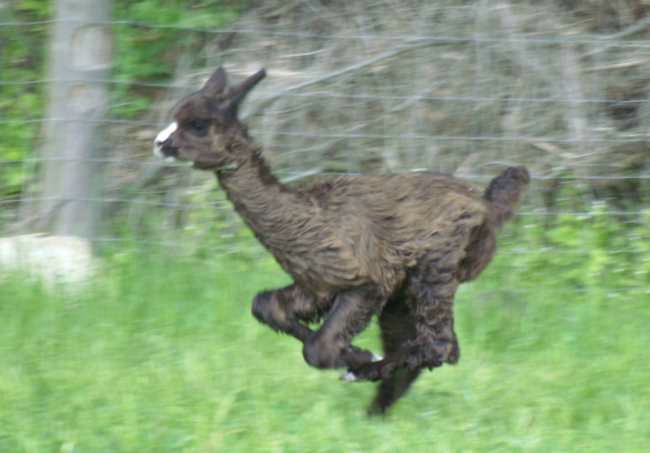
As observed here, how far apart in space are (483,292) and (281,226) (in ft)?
7.10

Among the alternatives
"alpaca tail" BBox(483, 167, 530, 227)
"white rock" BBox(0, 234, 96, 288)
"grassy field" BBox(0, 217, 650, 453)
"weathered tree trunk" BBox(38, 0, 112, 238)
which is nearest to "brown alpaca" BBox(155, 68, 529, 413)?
"alpaca tail" BBox(483, 167, 530, 227)

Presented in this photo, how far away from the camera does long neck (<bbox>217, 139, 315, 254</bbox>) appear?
455 centimetres

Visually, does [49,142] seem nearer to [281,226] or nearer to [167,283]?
[167,283]

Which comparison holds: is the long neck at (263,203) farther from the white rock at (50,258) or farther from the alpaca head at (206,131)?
the white rock at (50,258)

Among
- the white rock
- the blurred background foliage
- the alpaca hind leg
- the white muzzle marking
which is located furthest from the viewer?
the blurred background foliage

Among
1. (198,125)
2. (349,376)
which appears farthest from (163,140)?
(349,376)

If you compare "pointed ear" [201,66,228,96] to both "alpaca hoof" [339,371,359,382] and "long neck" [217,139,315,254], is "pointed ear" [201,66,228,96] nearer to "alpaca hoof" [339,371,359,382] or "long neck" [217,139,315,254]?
"long neck" [217,139,315,254]

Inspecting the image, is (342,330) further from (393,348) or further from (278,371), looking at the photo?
(278,371)

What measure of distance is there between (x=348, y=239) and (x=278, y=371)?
3.53 ft

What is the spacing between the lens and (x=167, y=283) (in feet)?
20.9

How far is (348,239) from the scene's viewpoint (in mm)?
4547

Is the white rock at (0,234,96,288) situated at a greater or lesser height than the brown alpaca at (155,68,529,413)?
lesser

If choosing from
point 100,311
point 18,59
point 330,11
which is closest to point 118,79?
point 18,59

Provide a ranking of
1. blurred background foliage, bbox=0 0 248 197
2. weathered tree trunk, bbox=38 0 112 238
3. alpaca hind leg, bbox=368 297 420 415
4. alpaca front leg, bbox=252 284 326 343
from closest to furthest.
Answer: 1. alpaca front leg, bbox=252 284 326 343
2. alpaca hind leg, bbox=368 297 420 415
3. weathered tree trunk, bbox=38 0 112 238
4. blurred background foliage, bbox=0 0 248 197
